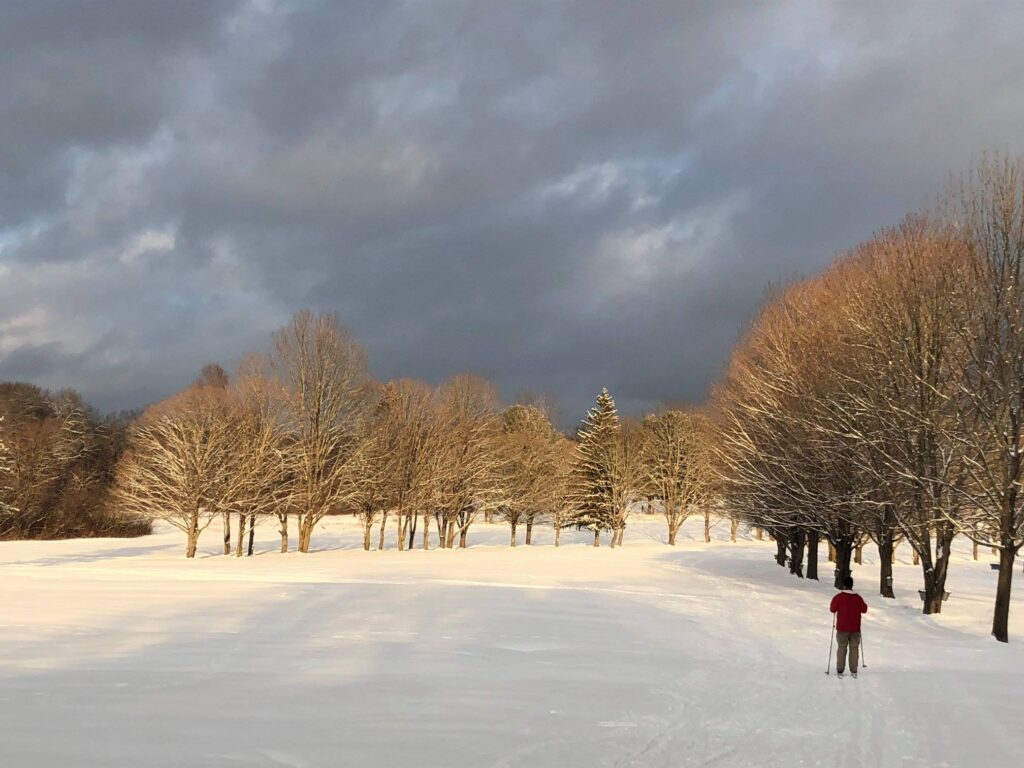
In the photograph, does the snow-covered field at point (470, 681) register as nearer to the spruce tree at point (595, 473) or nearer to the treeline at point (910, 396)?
the treeline at point (910, 396)

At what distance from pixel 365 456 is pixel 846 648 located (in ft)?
114

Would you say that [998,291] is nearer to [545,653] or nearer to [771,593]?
[771,593]

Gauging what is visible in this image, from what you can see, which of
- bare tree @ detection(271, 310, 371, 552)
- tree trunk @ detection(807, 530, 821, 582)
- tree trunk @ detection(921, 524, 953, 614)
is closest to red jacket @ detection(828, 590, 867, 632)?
tree trunk @ detection(921, 524, 953, 614)

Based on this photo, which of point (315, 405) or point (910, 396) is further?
point (315, 405)

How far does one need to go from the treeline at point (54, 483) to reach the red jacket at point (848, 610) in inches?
1854

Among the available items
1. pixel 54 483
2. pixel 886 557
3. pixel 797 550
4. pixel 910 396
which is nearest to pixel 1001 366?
pixel 910 396

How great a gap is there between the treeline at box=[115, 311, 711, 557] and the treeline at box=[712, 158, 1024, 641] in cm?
2192

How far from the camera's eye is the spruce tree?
59344 mm

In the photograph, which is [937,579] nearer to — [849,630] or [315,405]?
[849,630]

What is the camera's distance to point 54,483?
61688mm

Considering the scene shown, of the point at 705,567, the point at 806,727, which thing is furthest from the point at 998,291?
the point at 705,567

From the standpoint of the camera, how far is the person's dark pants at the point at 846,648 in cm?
1110

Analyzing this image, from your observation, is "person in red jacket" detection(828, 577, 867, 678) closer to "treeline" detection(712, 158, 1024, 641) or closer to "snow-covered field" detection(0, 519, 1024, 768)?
"snow-covered field" detection(0, 519, 1024, 768)

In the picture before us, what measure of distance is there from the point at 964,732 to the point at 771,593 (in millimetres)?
16309
